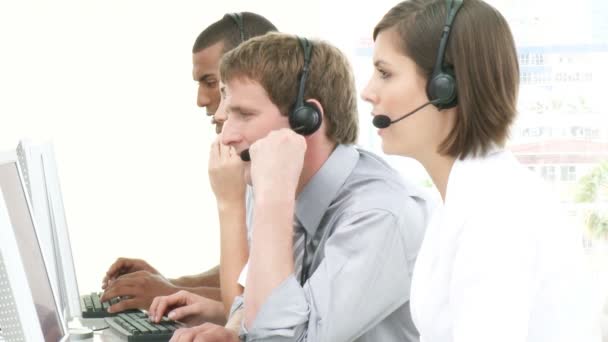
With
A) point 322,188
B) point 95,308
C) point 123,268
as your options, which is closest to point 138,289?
point 95,308

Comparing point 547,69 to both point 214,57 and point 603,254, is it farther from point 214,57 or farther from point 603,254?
point 214,57

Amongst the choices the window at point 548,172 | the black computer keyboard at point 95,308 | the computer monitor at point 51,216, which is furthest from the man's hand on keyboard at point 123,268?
the window at point 548,172

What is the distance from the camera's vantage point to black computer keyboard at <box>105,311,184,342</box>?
1925 mm

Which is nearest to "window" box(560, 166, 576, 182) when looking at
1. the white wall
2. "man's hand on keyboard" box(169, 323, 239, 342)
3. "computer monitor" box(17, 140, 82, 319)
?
the white wall

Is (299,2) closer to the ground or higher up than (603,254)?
higher up

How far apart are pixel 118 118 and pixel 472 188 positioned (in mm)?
3985

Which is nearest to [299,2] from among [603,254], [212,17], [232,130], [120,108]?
[212,17]

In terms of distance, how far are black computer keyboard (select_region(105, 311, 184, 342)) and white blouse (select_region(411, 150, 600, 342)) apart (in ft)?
2.50

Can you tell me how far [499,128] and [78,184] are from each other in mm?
3941

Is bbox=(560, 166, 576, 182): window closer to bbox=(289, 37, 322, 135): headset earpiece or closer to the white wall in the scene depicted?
the white wall

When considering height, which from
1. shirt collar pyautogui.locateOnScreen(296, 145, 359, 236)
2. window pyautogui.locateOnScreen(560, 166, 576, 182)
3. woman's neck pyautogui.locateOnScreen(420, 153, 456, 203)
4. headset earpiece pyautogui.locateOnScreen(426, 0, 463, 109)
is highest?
headset earpiece pyautogui.locateOnScreen(426, 0, 463, 109)

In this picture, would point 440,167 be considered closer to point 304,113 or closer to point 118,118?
point 304,113

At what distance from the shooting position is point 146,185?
5.07 meters

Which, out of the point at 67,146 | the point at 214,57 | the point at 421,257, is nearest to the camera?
the point at 421,257
